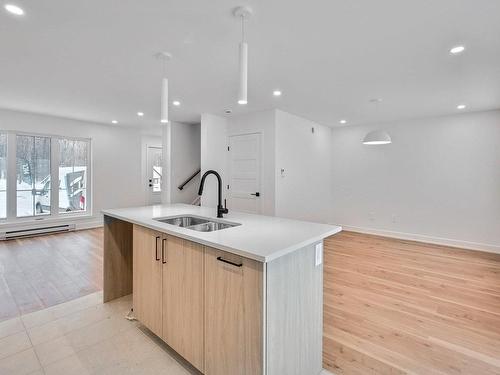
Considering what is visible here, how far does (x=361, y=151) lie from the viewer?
19.0ft

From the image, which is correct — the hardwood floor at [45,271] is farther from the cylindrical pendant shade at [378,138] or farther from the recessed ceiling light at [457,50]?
the cylindrical pendant shade at [378,138]

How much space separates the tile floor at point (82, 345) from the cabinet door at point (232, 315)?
0.45m

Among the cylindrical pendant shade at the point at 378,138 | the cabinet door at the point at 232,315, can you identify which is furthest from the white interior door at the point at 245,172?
the cabinet door at the point at 232,315

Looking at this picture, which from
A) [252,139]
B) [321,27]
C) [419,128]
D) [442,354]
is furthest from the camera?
[419,128]

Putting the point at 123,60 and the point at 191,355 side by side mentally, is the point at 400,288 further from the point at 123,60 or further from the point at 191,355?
the point at 123,60

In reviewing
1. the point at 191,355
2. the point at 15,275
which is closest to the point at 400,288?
the point at 191,355

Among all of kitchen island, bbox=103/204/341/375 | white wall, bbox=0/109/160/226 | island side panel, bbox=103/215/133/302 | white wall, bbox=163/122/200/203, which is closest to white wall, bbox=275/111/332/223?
white wall, bbox=163/122/200/203

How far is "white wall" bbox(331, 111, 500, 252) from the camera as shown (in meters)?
4.46

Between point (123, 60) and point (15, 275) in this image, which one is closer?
point (123, 60)

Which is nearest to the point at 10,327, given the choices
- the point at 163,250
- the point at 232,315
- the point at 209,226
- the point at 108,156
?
the point at 163,250

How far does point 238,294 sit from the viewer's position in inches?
54.7

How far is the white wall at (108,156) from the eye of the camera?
543 cm

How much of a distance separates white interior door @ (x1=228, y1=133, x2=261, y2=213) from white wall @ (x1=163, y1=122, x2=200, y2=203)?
4.45ft

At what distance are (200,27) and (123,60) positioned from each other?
109 centimetres
